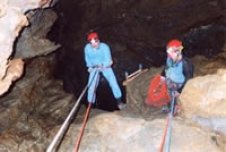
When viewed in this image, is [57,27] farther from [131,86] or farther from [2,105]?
[2,105]

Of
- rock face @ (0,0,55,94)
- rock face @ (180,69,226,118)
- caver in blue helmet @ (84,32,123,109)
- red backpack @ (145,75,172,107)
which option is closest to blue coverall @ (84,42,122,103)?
caver in blue helmet @ (84,32,123,109)

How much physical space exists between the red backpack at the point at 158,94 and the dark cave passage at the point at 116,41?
2108mm

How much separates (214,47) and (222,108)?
14.5 feet

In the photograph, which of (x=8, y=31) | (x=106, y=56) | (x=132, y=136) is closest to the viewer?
(x=132, y=136)

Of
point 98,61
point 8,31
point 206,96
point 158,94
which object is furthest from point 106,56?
point 206,96

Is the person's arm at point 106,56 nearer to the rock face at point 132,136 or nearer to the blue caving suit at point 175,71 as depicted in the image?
the rock face at point 132,136

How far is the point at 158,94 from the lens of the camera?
6.73 meters

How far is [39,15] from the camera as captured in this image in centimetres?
775

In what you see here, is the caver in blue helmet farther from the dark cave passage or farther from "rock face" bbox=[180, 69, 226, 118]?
the dark cave passage

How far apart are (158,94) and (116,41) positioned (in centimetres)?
436

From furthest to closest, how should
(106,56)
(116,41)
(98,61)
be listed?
(116,41)
(98,61)
(106,56)

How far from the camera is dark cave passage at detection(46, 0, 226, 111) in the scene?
920 centimetres

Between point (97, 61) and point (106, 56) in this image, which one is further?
point (97, 61)

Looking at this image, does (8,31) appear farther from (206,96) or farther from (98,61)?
(206,96)
